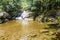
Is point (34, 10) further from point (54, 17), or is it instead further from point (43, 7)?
point (54, 17)

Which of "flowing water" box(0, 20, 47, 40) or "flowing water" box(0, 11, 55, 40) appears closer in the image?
"flowing water" box(0, 11, 55, 40)

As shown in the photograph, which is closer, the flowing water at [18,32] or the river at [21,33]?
the river at [21,33]

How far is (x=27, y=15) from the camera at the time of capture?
22.0 metres

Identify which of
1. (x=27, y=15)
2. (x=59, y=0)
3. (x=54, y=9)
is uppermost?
(x=59, y=0)

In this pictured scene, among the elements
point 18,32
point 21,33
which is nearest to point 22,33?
point 21,33

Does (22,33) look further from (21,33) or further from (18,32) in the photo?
(18,32)

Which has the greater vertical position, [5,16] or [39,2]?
[39,2]

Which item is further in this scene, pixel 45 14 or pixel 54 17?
pixel 45 14

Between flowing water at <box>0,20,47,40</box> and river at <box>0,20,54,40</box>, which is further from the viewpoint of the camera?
flowing water at <box>0,20,47,40</box>

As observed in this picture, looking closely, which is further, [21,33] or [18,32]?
[18,32]

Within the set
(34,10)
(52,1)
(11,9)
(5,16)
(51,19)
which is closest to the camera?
(51,19)

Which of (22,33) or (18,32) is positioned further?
(18,32)

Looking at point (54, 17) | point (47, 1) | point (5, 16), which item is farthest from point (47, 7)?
point (5, 16)

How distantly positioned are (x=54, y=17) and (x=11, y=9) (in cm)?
827
